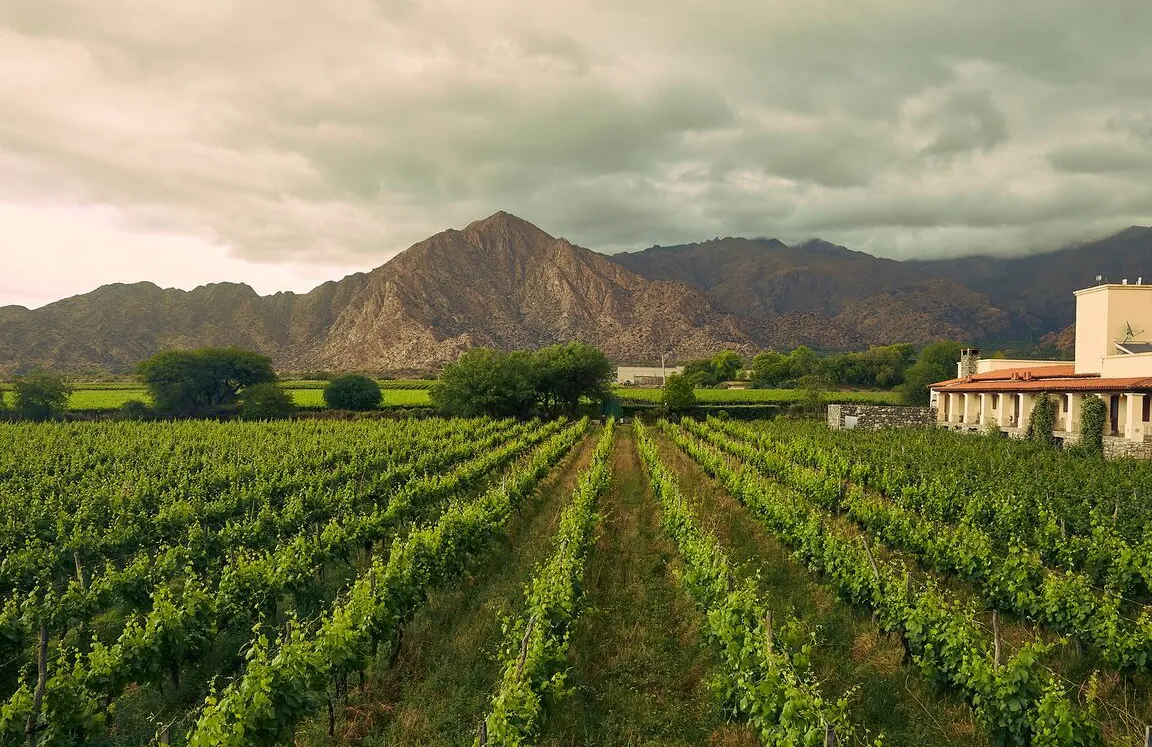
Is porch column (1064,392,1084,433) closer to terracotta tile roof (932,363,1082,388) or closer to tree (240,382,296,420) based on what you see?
terracotta tile roof (932,363,1082,388)

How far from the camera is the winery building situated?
28.0 metres

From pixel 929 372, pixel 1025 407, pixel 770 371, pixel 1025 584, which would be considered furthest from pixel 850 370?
pixel 1025 584

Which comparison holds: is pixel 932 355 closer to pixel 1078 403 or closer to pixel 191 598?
pixel 1078 403

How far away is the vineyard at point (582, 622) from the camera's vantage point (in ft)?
21.1

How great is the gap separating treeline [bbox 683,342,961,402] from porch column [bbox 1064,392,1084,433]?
3288 cm

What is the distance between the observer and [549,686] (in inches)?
272

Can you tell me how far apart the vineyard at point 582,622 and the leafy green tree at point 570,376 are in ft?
138

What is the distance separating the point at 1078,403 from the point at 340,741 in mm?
36765

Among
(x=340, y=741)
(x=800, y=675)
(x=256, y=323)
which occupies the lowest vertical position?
(x=340, y=741)

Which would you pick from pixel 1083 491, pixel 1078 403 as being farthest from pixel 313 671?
pixel 1078 403

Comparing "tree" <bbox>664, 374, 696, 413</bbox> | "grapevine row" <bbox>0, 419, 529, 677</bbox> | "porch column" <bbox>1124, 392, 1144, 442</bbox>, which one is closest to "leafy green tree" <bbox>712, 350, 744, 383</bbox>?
"tree" <bbox>664, 374, 696, 413</bbox>

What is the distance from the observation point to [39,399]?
56531mm

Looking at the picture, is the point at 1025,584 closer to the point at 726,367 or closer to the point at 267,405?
the point at 267,405

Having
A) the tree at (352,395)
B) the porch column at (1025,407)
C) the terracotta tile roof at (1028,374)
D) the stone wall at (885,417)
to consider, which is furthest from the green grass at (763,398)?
the porch column at (1025,407)
